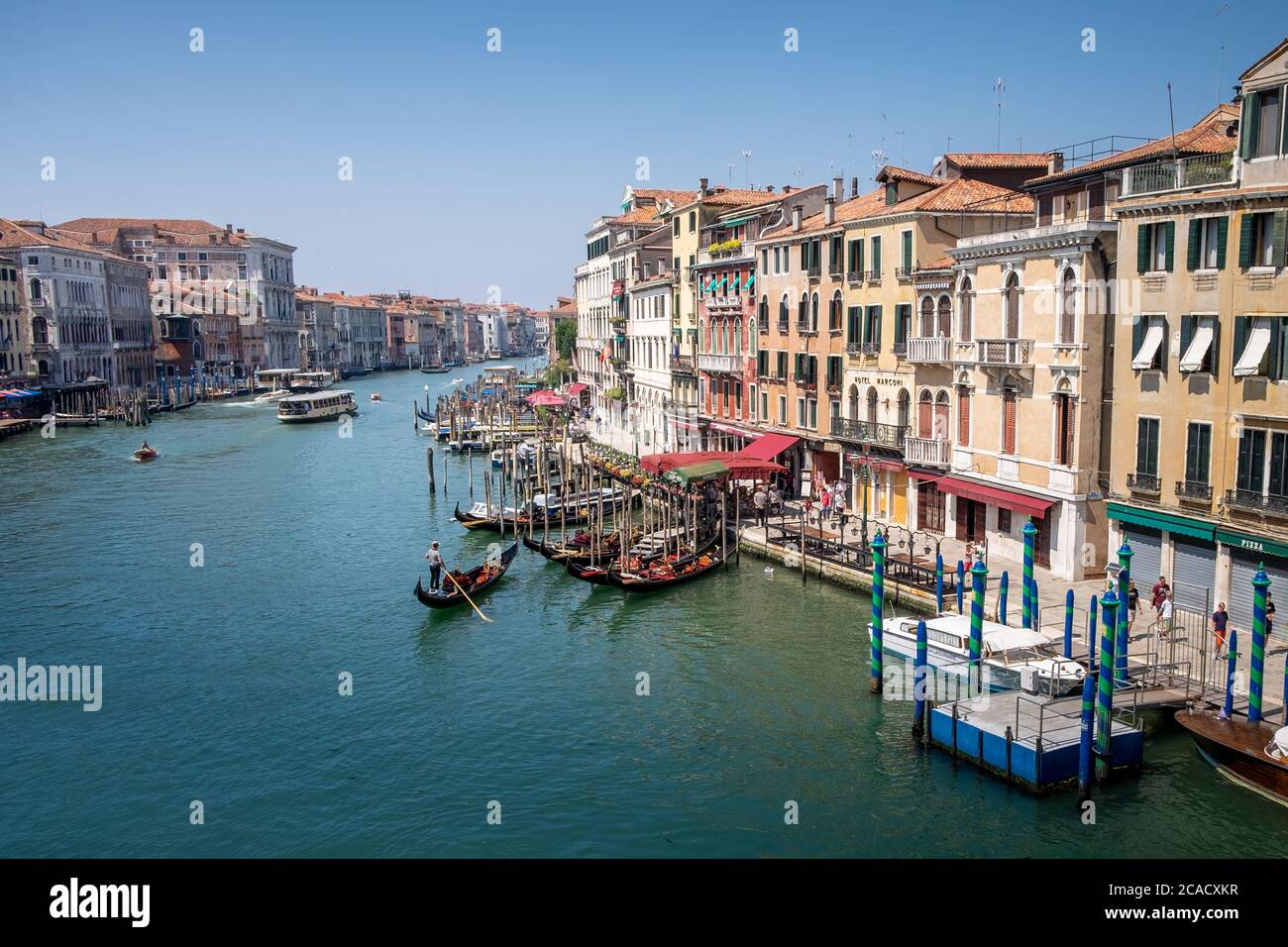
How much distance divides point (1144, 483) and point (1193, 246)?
13.8 feet

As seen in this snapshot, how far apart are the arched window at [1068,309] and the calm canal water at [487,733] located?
7010mm

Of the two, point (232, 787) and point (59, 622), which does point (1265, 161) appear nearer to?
point (232, 787)

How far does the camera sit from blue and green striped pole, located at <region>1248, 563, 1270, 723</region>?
544 inches

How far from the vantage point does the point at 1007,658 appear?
16.8m

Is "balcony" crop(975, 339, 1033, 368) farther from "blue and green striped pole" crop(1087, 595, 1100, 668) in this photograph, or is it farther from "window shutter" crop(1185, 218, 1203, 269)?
"blue and green striped pole" crop(1087, 595, 1100, 668)

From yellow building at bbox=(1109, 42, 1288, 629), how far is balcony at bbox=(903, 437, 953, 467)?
540 cm

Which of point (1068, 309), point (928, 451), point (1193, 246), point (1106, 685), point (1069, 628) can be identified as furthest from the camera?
point (928, 451)

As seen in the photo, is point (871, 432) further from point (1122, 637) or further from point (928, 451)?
point (1122, 637)

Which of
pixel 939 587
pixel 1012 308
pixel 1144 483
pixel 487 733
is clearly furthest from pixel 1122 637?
pixel 487 733

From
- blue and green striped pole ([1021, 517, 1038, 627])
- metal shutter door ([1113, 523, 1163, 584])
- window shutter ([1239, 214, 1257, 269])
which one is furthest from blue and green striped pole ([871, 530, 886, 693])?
window shutter ([1239, 214, 1257, 269])
